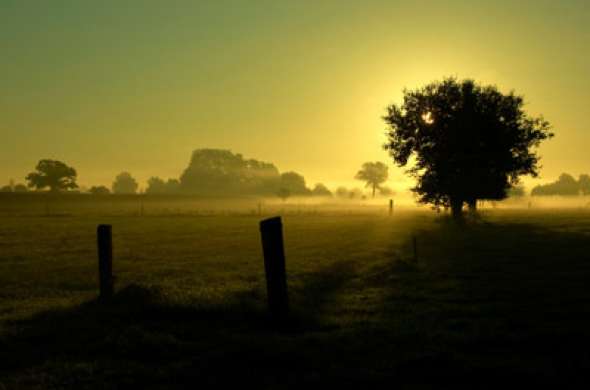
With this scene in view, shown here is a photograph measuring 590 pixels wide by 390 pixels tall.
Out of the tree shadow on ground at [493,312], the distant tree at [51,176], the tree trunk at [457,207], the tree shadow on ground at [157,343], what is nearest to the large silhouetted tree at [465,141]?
the tree trunk at [457,207]

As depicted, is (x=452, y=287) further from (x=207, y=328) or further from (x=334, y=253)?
(x=334, y=253)

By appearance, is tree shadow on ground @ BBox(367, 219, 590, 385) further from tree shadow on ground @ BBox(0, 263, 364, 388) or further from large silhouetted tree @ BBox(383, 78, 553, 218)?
large silhouetted tree @ BBox(383, 78, 553, 218)

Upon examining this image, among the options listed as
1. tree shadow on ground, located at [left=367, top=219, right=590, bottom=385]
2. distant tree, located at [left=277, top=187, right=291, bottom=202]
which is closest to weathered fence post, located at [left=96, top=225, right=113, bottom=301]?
tree shadow on ground, located at [left=367, top=219, right=590, bottom=385]

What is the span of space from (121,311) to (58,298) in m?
3.69

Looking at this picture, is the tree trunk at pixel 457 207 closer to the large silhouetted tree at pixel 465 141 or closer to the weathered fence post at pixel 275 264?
the large silhouetted tree at pixel 465 141

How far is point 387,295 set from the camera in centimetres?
1454

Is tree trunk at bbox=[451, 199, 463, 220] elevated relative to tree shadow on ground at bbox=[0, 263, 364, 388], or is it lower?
elevated

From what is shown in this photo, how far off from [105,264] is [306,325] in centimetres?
617

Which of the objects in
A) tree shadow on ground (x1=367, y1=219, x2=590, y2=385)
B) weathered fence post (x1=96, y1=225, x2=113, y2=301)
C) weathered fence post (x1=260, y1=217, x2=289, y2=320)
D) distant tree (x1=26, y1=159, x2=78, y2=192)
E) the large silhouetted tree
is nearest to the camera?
tree shadow on ground (x1=367, y1=219, x2=590, y2=385)

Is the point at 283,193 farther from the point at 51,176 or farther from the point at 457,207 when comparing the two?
the point at 457,207

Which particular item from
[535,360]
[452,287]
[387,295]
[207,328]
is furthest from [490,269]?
[207,328]

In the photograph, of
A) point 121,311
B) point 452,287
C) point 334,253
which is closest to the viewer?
point 121,311

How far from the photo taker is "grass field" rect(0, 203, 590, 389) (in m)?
7.63

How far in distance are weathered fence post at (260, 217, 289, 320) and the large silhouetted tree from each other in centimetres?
4070
